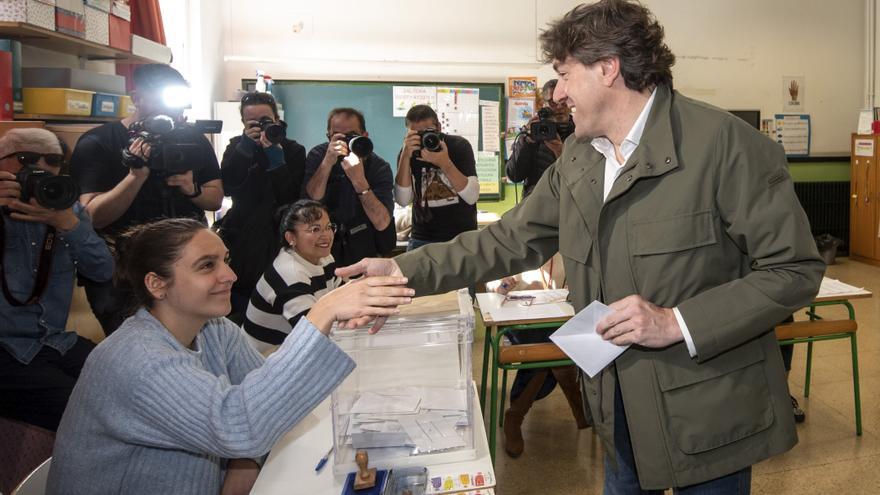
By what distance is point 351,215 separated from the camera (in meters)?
3.28

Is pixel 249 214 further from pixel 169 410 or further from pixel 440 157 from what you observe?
pixel 169 410

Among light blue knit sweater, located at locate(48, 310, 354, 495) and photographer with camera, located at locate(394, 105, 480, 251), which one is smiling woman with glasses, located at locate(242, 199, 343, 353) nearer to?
photographer with camera, located at locate(394, 105, 480, 251)

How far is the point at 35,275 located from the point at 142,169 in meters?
0.52

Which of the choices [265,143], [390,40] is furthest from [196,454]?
[390,40]

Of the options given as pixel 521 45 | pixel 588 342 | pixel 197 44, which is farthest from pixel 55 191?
pixel 521 45

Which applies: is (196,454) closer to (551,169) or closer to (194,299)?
(194,299)

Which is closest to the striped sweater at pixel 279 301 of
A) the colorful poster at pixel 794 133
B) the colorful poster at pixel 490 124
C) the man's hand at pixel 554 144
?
the man's hand at pixel 554 144

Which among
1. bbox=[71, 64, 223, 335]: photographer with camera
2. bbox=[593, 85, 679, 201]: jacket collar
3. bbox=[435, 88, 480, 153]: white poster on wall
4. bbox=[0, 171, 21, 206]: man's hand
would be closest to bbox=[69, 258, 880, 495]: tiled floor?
bbox=[71, 64, 223, 335]: photographer with camera

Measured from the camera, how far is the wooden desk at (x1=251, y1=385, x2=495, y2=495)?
1301 mm

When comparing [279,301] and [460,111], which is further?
[460,111]

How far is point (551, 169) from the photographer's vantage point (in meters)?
1.57

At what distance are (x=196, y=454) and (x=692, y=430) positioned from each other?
3.22ft

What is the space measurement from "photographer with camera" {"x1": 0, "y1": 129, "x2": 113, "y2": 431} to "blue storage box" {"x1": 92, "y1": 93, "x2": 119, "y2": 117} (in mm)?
809

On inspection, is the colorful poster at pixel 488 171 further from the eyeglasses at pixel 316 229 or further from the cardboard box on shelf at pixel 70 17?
the cardboard box on shelf at pixel 70 17
